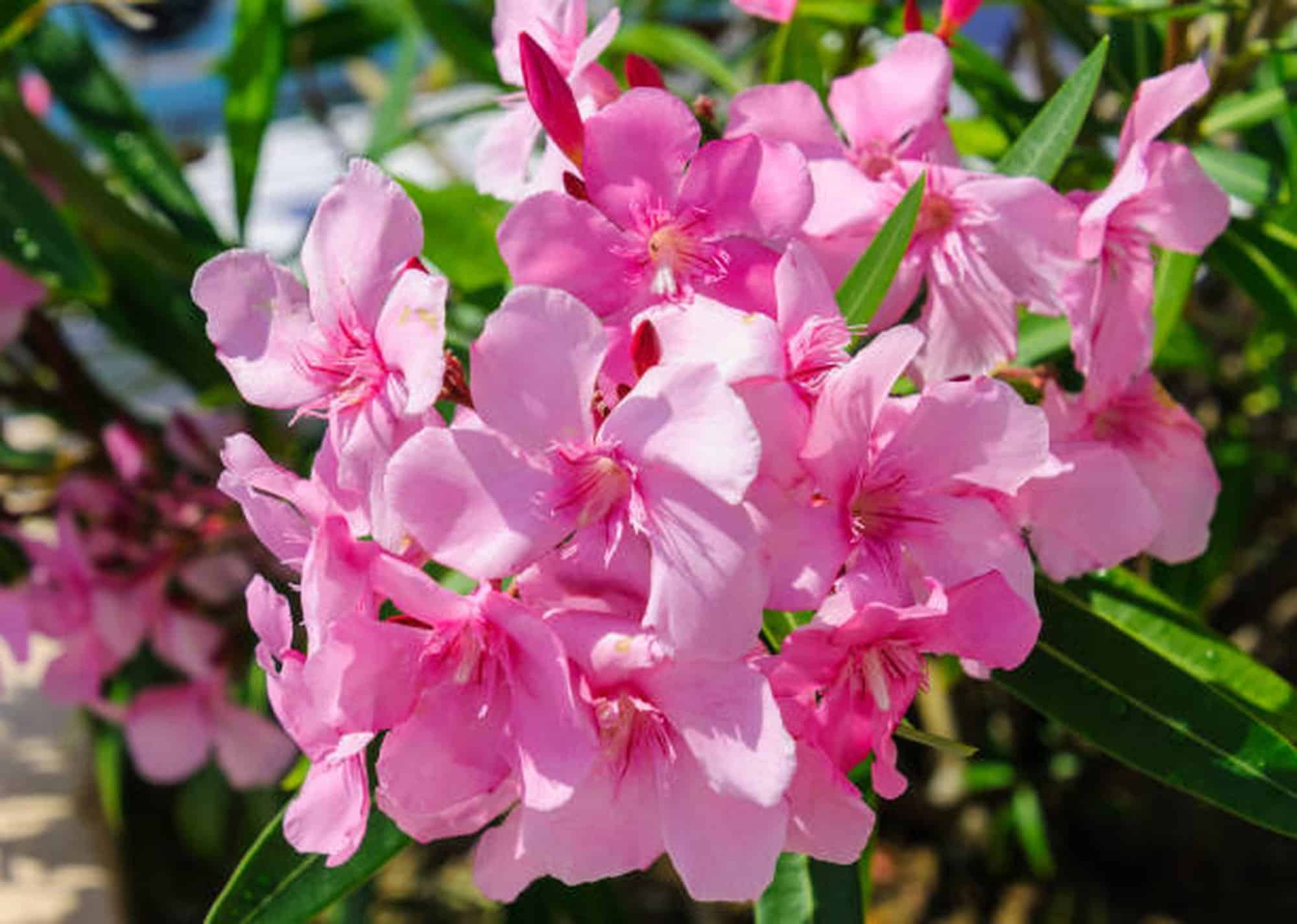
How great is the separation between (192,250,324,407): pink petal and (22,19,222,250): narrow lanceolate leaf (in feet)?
2.52

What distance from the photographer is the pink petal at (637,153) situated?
0.63 m

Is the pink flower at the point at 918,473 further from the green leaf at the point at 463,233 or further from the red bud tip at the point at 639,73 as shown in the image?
the green leaf at the point at 463,233

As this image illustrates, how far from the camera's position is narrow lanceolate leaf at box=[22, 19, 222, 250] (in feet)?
4.62

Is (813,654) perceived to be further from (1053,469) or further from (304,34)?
(304,34)

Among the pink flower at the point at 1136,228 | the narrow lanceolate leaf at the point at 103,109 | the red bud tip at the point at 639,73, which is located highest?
the red bud tip at the point at 639,73

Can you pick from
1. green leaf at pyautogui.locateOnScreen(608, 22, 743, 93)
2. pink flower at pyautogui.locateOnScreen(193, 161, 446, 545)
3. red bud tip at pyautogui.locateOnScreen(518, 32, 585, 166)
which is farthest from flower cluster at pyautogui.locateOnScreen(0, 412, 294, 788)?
red bud tip at pyautogui.locateOnScreen(518, 32, 585, 166)

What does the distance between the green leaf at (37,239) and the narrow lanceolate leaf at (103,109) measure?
20 cm

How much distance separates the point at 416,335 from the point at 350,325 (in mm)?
67

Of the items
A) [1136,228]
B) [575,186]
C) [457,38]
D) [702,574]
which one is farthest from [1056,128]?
[457,38]

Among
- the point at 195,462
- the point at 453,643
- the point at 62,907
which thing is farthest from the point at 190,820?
the point at 453,643

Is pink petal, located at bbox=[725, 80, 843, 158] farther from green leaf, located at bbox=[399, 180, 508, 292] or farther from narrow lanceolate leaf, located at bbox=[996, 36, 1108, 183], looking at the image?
green leaf, located at bbox=[399, 180, 508, 292]

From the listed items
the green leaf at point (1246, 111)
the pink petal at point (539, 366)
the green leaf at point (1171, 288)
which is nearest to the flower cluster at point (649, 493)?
the pink petal at point (539, 366)

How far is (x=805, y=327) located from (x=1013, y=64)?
1.56 metres

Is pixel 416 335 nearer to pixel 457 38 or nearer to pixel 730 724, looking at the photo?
pixel 730 724
